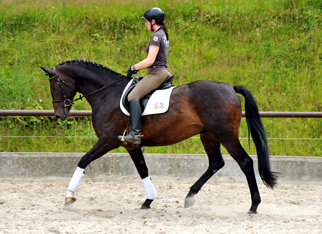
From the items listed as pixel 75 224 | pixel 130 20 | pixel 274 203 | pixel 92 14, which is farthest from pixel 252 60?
pixel 75 224

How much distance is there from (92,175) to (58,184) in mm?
626

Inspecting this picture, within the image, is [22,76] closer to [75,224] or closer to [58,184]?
[58,184]

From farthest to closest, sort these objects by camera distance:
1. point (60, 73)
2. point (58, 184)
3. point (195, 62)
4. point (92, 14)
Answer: point (92, 14)
point (195, 62)
point (58, 184)
point (60, 73)

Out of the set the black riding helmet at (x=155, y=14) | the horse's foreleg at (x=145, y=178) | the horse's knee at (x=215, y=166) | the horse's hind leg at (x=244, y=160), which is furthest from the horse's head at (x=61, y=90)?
the horse's hind leg at (x=244, y=160)

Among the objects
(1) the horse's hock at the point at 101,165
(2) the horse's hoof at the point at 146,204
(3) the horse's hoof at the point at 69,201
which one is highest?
(3) the horse's hoof at the point at 69,201

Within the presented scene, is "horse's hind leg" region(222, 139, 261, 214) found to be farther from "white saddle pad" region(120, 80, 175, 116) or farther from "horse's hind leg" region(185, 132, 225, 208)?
"white saddle pad" region(120, 80, 175, 116)

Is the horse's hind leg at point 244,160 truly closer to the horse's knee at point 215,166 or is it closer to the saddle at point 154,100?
the horse's knee at point 215,166

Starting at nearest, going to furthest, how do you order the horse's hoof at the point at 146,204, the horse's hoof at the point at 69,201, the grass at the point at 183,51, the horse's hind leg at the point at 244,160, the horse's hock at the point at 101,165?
the horse's hind leg at the point at 244,160, the horse's hoof at the point at 69,201, the horse's hoof at the point at 146,204, the horse's hock at the point at 101,165, the grass at the point at 183,51

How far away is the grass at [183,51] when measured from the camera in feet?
29.5

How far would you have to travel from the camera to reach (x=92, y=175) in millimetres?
7629

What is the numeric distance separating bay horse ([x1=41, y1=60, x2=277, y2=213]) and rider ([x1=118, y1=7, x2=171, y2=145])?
0.22m

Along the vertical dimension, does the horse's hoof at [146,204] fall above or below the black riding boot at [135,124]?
below

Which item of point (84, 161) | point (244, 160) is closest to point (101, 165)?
point (84, 161)

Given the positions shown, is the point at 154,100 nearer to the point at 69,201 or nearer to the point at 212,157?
the point at 212,157
